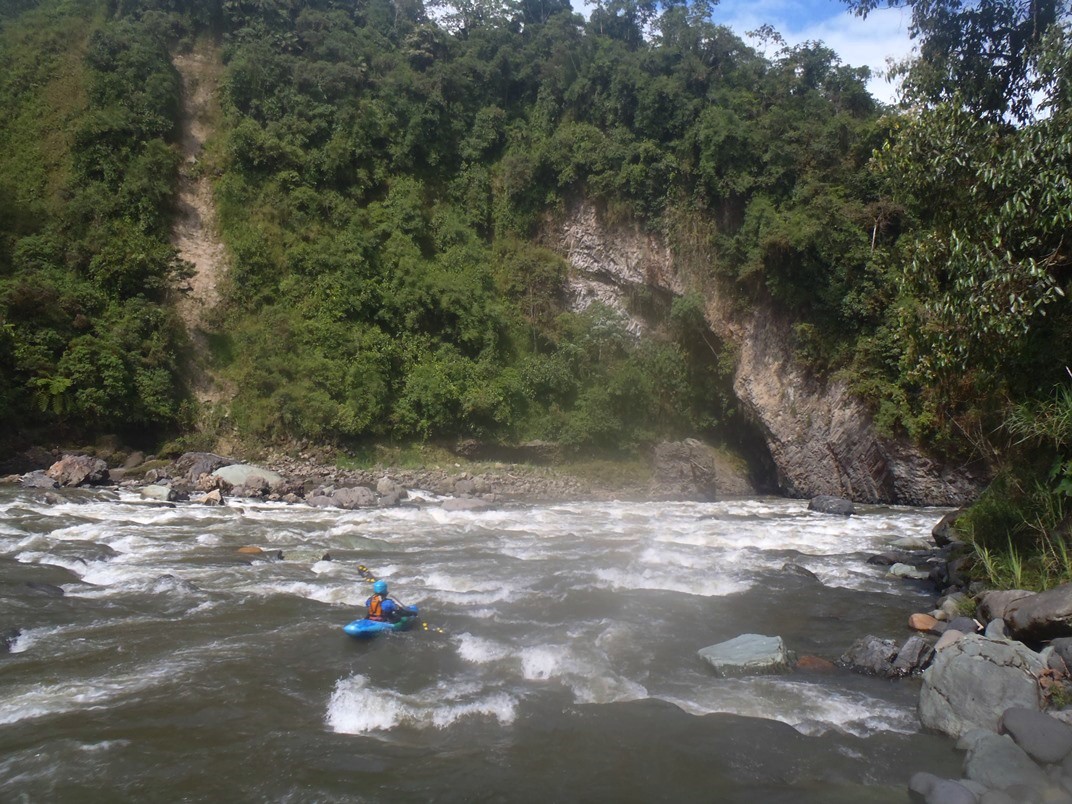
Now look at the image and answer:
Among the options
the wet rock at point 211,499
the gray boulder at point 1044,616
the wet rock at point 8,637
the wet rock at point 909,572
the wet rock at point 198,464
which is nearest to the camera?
the gray boulder at point 1044,616

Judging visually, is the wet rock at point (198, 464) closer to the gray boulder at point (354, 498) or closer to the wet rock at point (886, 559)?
the gray boulder at point (354, 498)

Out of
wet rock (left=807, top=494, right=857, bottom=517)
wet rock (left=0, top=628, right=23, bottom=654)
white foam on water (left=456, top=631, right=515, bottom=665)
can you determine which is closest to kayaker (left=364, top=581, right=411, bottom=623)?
white foam on water (left=456, top=631, right=515, bottom=665)

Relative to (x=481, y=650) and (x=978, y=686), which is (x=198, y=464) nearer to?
(x=481, y=650)

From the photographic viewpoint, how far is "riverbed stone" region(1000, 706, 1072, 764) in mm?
5430

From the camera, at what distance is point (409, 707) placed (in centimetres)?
669

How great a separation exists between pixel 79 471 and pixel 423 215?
16605 mm

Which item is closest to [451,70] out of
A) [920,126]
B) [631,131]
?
[631,131]

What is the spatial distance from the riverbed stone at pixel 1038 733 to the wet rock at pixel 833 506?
43.0ft

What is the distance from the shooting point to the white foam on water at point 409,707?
641 centimetres

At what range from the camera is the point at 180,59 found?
32281mm

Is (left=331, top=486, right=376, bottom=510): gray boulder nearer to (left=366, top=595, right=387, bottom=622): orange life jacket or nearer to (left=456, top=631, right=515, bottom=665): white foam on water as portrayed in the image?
(left=366, top=595, right=387, bottom=622): orange life jacket

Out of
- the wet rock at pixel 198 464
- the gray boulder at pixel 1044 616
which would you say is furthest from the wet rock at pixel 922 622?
the wet rock at pixel 198 464

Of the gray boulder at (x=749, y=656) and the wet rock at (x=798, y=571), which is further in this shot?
the wet rock at (x=798, y=571)

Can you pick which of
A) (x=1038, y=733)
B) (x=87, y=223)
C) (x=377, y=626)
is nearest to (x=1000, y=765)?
(x=1038, y=733)
